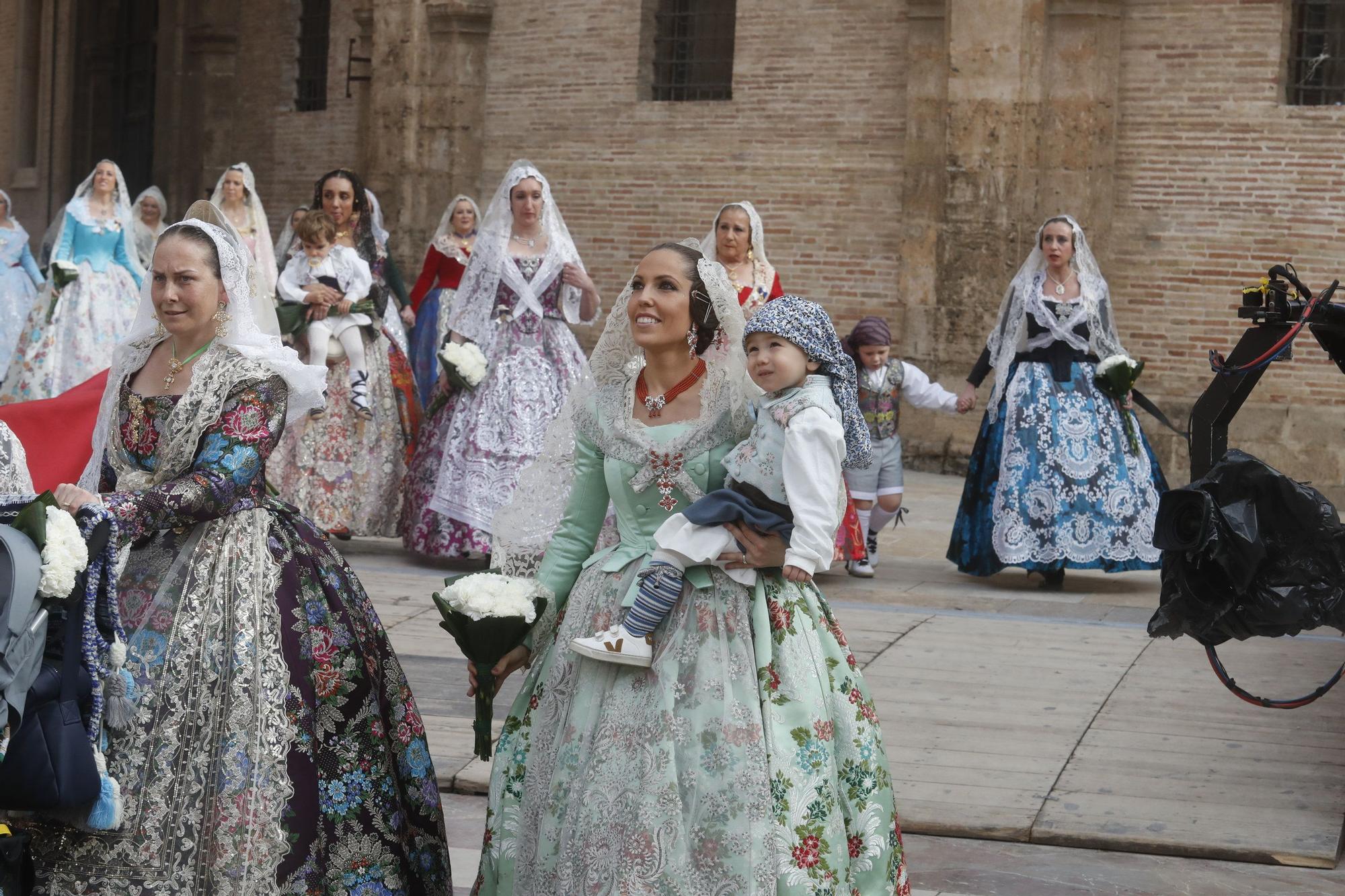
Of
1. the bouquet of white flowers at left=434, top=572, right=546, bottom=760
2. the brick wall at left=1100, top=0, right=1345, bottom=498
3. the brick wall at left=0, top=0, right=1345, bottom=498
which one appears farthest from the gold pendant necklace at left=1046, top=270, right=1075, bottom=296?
the bouquet of white flowers at left=434, top=572, right=546, bottom=760

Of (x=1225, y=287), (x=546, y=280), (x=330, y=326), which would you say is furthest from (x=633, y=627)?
(x=1225, y=287)

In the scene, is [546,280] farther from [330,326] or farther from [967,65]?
[967,65]

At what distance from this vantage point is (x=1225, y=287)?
13812 mm

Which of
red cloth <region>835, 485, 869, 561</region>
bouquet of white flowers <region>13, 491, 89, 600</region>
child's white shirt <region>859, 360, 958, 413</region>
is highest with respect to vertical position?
child's white shirt <region>859, 360, 958, 413</region>

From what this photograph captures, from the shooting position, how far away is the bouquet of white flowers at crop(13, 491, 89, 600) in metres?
3.50

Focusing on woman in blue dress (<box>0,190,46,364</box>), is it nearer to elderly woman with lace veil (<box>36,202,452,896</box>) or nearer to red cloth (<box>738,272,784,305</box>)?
red cloth (<box>738,272,784,305</box>)

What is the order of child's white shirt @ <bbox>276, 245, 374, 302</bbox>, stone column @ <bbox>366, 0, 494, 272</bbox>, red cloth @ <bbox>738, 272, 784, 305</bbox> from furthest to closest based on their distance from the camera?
stone column @ <bbox>366, 0, 494, 272</bbox>
child's white shirt @ <bbox>276, 245, 374, 302</bbox>
red cloth @ <bbox>738, 272, 784, 305</bbox>

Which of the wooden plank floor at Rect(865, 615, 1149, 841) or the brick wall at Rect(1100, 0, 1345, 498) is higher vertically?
the brick wall at Rect(1100, 0, 1345, 498)

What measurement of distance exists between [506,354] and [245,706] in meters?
5.63

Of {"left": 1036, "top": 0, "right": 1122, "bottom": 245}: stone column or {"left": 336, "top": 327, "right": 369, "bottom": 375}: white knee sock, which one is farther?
{"left": 1036, "top": 0, "right": 1122, "bottom": 245}: stone column

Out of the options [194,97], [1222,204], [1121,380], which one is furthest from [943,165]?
[194,97]

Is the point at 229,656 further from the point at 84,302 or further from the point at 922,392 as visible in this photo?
the point at 84,302

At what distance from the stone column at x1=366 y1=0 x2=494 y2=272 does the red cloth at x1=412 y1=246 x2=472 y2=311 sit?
5525 millimetres

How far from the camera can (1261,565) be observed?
443 centimetres
